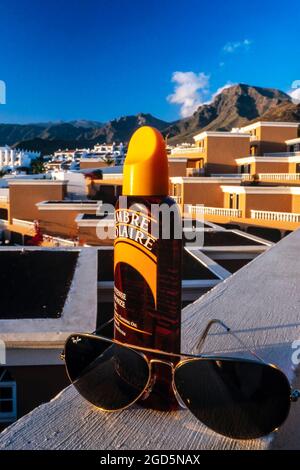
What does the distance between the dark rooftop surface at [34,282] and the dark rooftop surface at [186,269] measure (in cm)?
39

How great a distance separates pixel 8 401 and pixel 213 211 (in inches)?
750

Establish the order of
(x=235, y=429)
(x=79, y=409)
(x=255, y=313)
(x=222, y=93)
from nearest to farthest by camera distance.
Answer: (x=235, y=429) < (x=79, y=409) < (x=255, y=313) < (x=222, y=93)

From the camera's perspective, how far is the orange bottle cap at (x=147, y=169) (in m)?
1.08

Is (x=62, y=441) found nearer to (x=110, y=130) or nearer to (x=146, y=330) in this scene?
(x=146, y=330)

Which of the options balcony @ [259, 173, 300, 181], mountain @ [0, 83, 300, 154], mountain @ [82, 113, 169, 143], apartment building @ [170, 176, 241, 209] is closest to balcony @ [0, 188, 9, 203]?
apartment building @ [170, 176, 241, 209]

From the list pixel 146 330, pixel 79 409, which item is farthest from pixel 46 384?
pixel 146 330

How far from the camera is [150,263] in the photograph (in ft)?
3.46

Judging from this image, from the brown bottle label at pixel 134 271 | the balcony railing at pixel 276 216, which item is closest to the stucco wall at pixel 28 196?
the balcony railing at pixel 276 216

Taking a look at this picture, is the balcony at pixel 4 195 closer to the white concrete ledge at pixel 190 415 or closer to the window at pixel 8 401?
the window at pixel 8 401

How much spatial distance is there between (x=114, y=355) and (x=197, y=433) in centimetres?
30

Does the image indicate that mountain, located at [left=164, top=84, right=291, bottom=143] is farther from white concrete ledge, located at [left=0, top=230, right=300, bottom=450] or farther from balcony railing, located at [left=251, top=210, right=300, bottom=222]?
white concrete ledge, located at [left=0, top=230, right=300, bottom=450]

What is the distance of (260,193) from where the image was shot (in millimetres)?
20672

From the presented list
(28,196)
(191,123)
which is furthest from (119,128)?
(28,196)

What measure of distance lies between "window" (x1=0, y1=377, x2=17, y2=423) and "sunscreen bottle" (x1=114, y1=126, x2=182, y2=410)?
7.63 ft
